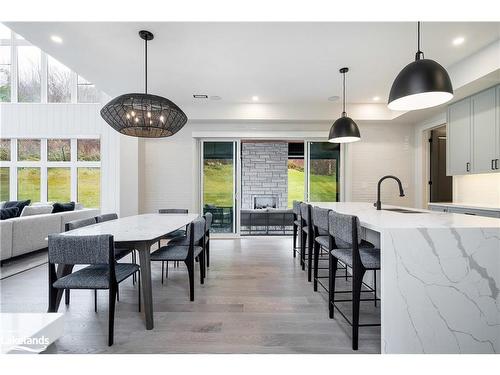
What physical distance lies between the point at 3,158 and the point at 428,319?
9.05 m

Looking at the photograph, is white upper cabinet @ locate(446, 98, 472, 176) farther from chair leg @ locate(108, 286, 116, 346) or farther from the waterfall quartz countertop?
chair leg @ locate(108, 286, 116, 346)

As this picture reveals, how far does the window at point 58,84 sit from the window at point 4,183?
2.15 metres

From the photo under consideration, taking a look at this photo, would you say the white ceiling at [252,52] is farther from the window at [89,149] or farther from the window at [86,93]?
the window at [86,93]

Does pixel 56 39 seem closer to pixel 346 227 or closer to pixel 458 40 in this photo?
pixel 346 227

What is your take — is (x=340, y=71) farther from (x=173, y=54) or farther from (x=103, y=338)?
(x=103, y=338)

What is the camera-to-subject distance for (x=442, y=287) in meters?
1.42

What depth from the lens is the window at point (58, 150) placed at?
6.25 m

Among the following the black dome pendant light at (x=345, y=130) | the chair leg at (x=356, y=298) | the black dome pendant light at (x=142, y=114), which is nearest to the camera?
the chair leg at (x=356, y=298)

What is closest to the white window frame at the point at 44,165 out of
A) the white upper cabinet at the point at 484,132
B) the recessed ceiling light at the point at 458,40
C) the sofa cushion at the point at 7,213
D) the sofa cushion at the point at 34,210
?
the sofa cushion at the point at 34,210

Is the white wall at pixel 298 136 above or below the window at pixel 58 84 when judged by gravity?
below

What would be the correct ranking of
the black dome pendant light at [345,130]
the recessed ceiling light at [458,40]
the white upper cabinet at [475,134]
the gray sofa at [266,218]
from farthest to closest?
the gray sofa at [266,218] → the black dome pendant light at [345,130] → the white upper cabinet at [475,134] → the recessed ceiling light at [458,40]

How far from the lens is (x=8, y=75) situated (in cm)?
632

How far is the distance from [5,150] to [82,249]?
7.13 metres

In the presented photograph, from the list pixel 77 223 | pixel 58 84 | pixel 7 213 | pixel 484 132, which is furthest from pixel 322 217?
pixel 58 84
